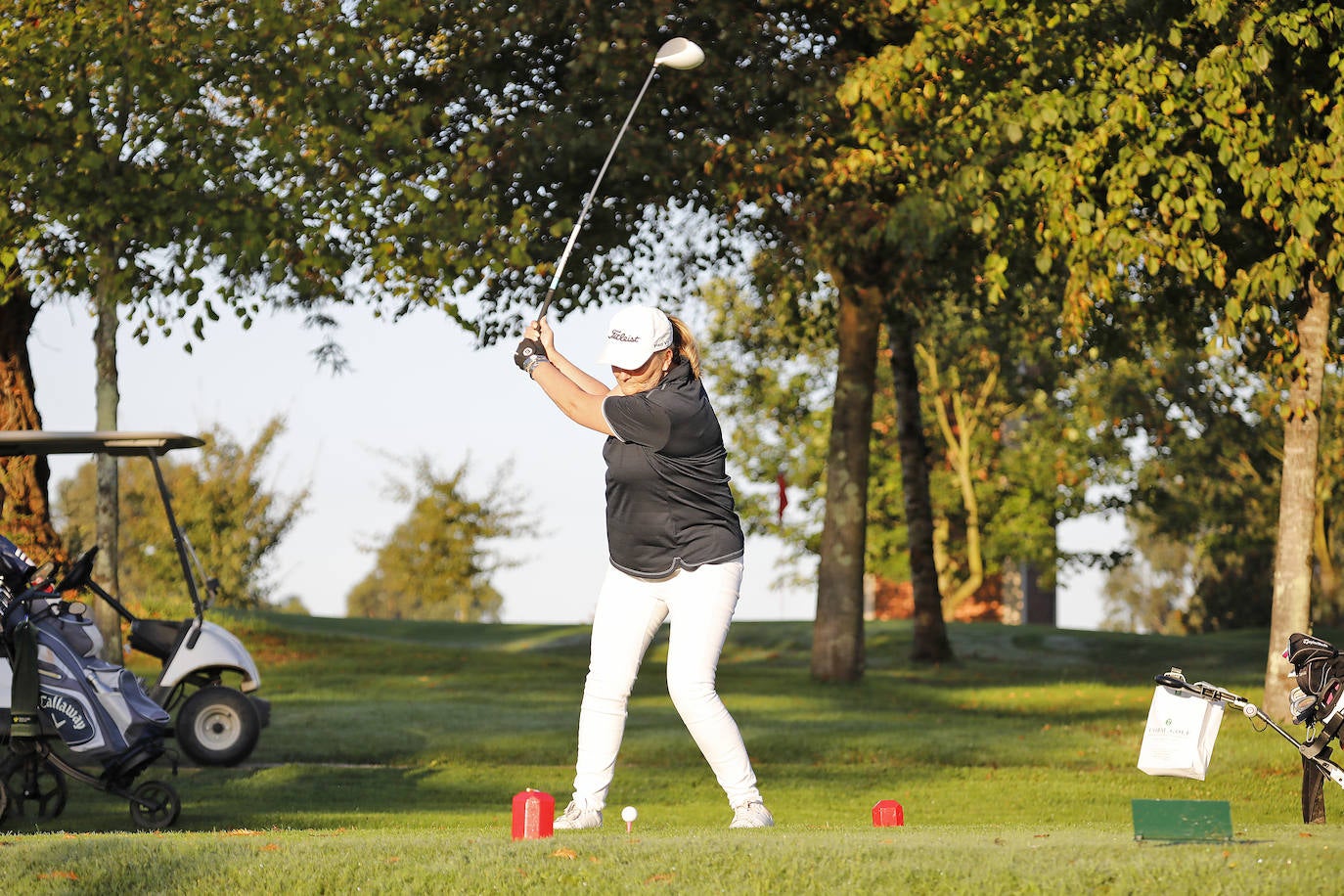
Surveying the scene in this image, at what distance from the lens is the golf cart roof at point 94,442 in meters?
11.1

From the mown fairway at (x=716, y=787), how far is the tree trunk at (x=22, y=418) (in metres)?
3.55

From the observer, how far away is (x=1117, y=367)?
131ft

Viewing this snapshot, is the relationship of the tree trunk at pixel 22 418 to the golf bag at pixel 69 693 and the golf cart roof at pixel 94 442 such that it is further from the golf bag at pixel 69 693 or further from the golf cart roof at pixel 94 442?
the golf bag at pixel 69 693

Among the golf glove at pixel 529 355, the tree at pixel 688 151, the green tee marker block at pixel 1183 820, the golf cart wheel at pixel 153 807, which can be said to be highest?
the tree at pixel 688 151

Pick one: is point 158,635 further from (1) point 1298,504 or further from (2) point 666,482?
(1) point 1298,504

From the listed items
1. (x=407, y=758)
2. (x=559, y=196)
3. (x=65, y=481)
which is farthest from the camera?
(x=65, y=481)

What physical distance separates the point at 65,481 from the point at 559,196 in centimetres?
7782

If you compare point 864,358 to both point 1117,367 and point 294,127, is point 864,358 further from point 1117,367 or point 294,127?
point 1117,367

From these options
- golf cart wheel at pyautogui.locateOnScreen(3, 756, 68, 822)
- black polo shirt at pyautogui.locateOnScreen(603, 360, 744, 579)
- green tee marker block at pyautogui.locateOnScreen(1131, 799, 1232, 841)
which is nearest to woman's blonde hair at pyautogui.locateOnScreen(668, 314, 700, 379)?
black polo shirt at pyautogui.locateOnScreen(603, 360, 744, 579)

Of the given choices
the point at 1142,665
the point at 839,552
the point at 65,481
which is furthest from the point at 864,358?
the point at 65,481

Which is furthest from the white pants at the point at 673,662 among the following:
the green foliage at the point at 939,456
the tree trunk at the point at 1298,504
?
the green foliage at the point at 939,456

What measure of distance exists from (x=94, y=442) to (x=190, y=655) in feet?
5.02

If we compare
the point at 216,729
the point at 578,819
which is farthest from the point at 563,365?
the point at 216,729

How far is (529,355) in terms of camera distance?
7.79 metres
